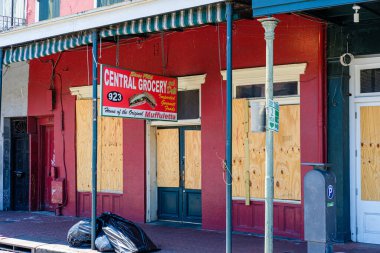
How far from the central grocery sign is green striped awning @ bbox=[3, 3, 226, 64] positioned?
0.84 m

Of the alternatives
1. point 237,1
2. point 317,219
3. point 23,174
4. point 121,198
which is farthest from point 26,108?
point 317,219

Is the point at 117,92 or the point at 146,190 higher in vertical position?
the point at 117,92

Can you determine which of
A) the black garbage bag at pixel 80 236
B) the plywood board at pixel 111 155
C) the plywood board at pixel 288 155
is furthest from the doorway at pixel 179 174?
the black garbage bag at pixel 80 236

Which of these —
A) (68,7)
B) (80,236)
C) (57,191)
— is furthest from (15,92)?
(80,236)

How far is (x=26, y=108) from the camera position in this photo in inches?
613

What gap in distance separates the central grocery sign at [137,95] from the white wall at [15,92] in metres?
5.81

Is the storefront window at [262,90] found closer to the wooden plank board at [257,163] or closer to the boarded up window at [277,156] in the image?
the boarded up window at [277,156]

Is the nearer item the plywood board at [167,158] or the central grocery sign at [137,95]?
the central grocery sign at [137,95]

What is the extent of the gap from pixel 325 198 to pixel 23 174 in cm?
1054

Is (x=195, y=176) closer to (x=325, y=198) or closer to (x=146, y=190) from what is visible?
(x=146, y=190)

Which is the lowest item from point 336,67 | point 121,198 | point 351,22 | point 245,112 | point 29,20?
point 121,198

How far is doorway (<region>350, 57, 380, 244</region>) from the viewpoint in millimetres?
9727

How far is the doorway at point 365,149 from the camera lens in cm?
973

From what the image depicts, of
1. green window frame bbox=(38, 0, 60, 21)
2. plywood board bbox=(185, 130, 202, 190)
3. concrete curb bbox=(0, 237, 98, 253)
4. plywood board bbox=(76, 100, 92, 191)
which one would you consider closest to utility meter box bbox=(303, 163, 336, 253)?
concrete curb bbox=(0, 237, 98, 253)
